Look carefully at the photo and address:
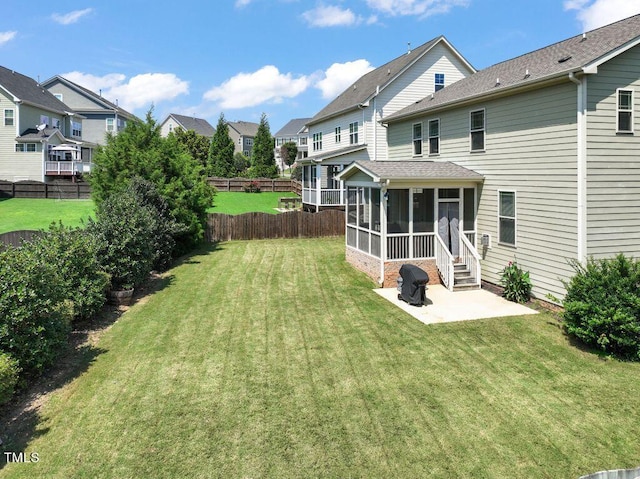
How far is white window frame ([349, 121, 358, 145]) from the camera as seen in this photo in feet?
85.9

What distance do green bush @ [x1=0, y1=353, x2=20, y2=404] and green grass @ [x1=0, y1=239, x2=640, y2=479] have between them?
1.81ft

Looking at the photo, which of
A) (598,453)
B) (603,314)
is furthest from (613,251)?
(598,453)

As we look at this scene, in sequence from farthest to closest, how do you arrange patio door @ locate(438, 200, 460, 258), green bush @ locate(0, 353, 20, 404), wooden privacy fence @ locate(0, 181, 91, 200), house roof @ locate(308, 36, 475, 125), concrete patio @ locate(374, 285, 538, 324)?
wooden privacy fence @ locate(0, 181, 91, 200) → house roof @ locate(308, 36, 475, 125) → patio door @ locate(438, 200, 460, 258) → concrete patio @ locate(374, 285, 538, 324) → green bush @ locate(0, 353, 20, 404)

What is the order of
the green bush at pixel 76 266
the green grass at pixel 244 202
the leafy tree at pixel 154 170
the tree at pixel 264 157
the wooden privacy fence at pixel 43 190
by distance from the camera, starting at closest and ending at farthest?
the green bush at pixel 76 266 < the leafy tree at pixel 154 170 < the green grass at pixel 244 202 < the wooden privacy fence at pixel 43 190 < the tree at pixel 264 157

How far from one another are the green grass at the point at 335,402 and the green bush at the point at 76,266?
888mm

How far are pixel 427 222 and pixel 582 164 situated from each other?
184 inches

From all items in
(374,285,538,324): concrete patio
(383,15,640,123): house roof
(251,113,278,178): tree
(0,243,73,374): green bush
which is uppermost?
(251,113,278,178): tree

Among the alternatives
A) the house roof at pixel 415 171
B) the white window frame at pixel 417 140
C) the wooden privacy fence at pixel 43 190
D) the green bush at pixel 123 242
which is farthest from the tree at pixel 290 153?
the green bush at pixel 123 242

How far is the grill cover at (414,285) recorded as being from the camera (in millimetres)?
11289

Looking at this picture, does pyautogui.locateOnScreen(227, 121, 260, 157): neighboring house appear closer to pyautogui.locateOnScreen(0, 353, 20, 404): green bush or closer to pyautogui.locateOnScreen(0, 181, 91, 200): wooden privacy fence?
pyautogui.locateOnScreen(0, 181, 91, 200): wooden privacy fence

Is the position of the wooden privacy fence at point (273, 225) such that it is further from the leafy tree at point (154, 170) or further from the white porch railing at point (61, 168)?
the white porch railing at point (61, 168)

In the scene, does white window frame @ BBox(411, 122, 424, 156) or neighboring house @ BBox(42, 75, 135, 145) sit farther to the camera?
neighboring house @ BBox(42, 75, 135, 145)

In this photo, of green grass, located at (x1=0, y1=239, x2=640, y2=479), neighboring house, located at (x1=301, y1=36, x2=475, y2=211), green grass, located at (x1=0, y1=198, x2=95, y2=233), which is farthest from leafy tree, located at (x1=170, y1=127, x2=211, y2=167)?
green grass, located at (x1=0, y1=239, x2=640, y2=479)

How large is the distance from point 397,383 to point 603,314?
13.8ft
